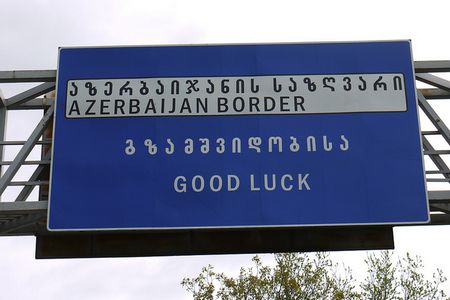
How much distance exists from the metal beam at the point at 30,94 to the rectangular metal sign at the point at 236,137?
1.23 feet

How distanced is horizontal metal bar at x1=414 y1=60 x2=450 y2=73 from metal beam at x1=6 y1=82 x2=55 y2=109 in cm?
453

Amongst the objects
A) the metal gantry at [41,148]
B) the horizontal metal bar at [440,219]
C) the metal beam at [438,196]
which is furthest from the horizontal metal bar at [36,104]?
the horizontal metal bar at [440,219]

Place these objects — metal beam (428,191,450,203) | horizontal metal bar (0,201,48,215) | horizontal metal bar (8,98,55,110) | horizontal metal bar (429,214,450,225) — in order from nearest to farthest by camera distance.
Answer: horizontal metal bar (0,201,48,215) → metal beam (428,191,450,203) → horizontal metal bar (429,214,450,225) → horizontal metal bar (8,98,55,110)

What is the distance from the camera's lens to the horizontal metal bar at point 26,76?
9.67 m

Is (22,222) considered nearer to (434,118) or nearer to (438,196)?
(438,196)

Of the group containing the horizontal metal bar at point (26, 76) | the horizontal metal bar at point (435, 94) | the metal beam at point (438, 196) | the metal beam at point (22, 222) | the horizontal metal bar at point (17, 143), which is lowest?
the metal beam at point (22, 222)

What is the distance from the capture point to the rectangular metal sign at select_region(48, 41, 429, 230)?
8602mm

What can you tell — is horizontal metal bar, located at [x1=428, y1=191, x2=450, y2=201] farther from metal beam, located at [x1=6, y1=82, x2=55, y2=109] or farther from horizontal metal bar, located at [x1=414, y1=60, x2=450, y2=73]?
metal beam, located at [x1=6, y1=82, x2=55, y2=109]

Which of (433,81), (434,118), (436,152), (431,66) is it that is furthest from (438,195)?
(431,66)

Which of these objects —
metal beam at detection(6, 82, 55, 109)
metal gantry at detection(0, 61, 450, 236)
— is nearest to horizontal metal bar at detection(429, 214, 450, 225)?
metal gantry at detection(0, 61, 450, 236)

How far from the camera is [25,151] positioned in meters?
9.15

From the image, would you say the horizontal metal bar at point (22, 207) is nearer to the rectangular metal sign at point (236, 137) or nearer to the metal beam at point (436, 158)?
the rectangular metal sign at point (236, 137)

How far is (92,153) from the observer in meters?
8.95

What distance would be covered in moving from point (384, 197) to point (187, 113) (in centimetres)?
244
